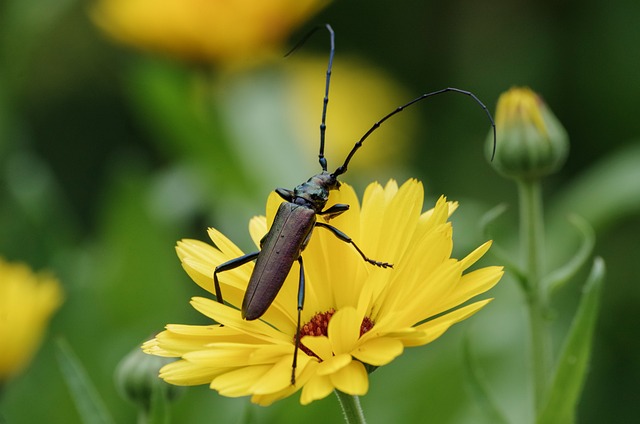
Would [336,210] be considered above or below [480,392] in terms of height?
above

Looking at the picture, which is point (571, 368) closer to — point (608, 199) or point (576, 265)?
point (576, 265)

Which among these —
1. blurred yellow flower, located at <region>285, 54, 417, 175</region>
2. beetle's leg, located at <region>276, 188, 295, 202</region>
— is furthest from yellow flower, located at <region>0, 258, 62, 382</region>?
blurred yellow flower, located at <region>285, 54, 417, 175</region>

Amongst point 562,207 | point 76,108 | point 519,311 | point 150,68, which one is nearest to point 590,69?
point 562,207

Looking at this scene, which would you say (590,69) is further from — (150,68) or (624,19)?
(150,68)

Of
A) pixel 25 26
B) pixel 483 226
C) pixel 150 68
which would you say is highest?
pixel 25 26

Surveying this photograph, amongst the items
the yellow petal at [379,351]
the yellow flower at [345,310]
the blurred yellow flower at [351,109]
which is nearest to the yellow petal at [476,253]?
the yellow flower at [345,310]

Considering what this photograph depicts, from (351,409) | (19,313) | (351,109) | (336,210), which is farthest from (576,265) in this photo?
(351,109)
